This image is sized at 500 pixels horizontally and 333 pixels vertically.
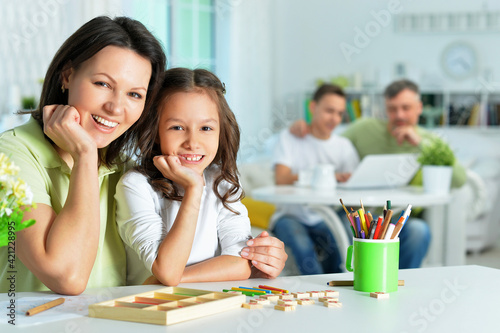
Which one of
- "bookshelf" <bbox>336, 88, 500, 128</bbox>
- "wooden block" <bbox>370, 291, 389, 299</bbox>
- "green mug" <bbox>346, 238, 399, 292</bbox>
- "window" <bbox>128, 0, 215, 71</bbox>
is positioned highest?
"window" <bbox>128, 0, 215, 71</bbox>

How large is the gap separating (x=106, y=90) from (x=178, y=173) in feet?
0.73

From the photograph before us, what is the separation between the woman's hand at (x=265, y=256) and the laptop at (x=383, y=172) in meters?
1.68

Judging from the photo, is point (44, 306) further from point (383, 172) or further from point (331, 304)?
point (383, 172)

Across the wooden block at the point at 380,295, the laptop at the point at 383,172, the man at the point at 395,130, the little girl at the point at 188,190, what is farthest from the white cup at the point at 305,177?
the wooden block at the point at 380,295

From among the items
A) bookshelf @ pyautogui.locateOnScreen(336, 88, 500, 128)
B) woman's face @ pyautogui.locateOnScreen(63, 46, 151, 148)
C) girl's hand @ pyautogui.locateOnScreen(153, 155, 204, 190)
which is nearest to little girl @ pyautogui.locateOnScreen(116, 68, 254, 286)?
girl's hand @ pyautogui.locateOnScreen(153, 155, 204, 190)

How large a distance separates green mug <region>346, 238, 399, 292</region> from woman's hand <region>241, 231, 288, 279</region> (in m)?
0.21

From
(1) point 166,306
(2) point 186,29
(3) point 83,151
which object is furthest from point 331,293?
(2) point 186,29

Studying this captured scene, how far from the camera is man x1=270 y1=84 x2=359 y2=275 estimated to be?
3.12 meters

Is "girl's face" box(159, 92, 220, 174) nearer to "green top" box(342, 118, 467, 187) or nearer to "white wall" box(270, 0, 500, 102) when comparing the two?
"green top" box(342, 118, 467, 187)

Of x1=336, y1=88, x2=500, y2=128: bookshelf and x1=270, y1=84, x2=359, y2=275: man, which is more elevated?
x1=336, y1=88, x2=500, y2=128: bookshelf

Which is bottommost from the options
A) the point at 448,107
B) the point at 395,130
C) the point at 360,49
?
the point at 395,130

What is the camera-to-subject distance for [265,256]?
129 cm

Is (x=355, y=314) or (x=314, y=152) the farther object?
(x=314, y=152)

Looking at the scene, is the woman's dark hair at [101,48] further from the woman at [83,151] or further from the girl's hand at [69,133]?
the girl's hand at [69,133]
